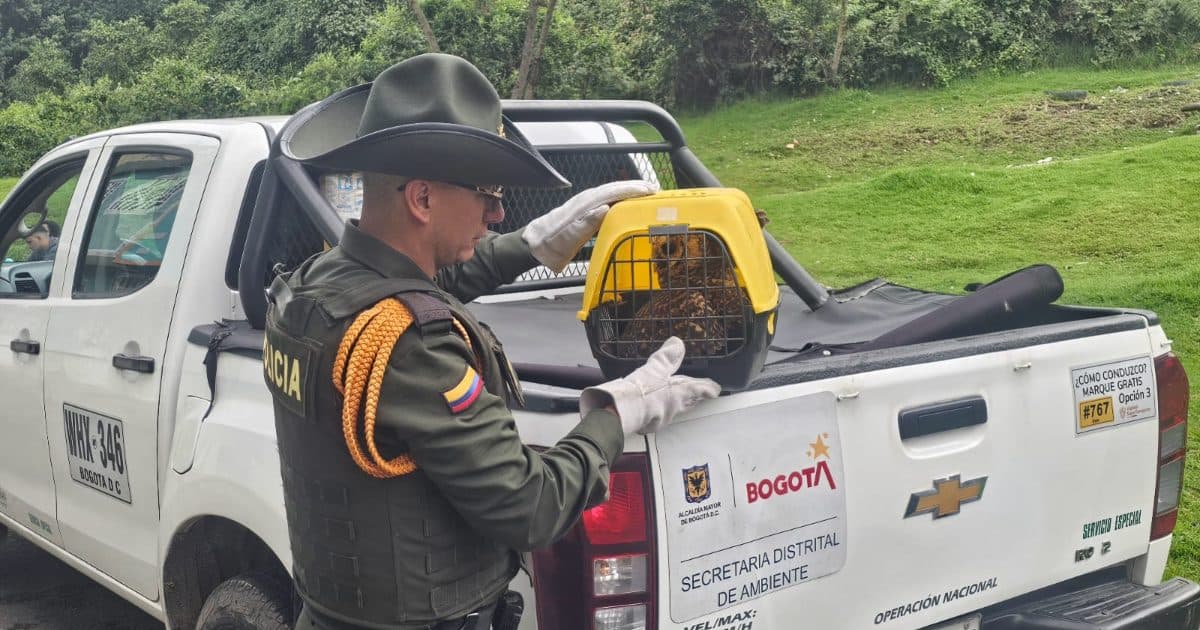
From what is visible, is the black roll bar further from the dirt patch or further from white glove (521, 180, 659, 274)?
the dirt patch

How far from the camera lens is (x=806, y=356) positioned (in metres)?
2.79

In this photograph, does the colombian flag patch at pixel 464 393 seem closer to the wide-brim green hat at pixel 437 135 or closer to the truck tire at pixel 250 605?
the wide-brim green hat at pixel 437 135

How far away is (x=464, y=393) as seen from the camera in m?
1.81

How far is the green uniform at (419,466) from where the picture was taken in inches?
70.8

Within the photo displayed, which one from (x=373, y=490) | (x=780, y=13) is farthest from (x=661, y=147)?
(x=780, y=13)

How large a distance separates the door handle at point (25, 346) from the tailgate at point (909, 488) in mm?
2604

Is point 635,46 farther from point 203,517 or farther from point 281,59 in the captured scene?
point 203,517

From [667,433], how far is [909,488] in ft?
2.00

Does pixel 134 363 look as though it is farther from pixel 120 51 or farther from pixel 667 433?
pixel 120 51

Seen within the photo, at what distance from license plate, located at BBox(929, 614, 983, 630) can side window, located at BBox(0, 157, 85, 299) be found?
3119mm

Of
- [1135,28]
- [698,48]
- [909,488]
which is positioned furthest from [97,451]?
[1135,28]

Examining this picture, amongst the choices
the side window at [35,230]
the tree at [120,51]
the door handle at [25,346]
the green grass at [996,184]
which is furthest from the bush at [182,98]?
the door handle at [25,346]

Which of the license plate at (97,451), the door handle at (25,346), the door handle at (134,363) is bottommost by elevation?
the license plate at (97,451)

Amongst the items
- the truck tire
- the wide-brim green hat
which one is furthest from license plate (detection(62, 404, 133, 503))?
the wide-brim green hat
